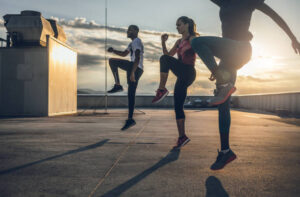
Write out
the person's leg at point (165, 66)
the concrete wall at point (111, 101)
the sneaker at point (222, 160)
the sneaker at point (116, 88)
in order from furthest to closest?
the concrete wall at point (111, 101)
the sneaker at point (116, 88)
the person's leg at point (165, 66)
the sneaker at point (222, 160)

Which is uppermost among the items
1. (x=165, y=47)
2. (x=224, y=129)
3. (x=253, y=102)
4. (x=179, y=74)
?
(x=165, y=47)

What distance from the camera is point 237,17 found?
2.57m

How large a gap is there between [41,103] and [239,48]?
418 inches

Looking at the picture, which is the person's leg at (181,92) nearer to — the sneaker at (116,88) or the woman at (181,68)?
the woman at (181,68)

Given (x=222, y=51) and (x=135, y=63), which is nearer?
(x=222, y=51)

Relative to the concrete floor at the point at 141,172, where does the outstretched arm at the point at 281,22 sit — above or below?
above

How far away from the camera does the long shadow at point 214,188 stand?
5.91 ft

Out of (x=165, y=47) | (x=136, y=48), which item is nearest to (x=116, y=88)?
(x=136, y=48)

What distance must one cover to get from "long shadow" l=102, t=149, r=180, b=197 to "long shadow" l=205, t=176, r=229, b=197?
0.48 m

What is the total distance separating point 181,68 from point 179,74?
77 millimetres

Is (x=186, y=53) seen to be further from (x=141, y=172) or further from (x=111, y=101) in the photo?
(x=111, y=101)

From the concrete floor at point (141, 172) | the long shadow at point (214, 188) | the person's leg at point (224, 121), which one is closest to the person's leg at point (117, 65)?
the concrete floor at point (141, 172)

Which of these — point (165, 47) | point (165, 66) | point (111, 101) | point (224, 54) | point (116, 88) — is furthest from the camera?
point (111, 101)

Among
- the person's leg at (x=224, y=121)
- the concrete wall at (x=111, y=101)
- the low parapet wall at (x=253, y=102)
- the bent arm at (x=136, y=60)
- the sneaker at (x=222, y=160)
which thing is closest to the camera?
the sneaker at (x=222, y=160)
